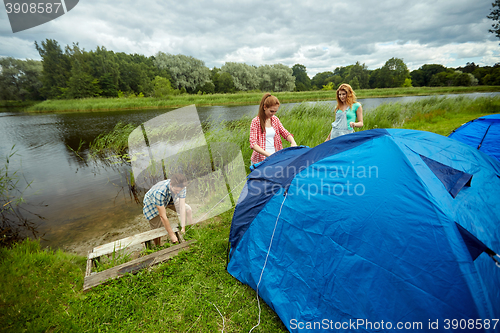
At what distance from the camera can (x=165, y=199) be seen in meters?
2.97

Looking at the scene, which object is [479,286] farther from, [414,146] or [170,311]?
[170,311]

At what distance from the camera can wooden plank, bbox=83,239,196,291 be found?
7.39ft

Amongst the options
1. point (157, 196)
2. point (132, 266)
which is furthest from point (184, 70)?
point (132, 266)

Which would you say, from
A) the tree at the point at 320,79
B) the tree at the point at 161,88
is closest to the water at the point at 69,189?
the tree at the point at 161,88

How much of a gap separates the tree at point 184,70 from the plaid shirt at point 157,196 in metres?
35.8

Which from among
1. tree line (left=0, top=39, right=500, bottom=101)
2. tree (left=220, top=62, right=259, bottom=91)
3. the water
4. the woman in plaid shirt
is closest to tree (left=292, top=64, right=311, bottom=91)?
tree line (left=0, top=39, right=500, bottom=101)

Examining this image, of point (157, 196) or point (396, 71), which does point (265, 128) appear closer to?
point (157, 196)

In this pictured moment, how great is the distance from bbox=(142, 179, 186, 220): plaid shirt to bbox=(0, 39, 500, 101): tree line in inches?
738

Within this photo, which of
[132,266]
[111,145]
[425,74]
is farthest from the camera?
[425,74]

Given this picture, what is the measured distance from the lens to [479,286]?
3.88ft

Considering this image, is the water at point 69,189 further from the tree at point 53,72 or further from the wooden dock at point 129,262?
the tree at point 53,72

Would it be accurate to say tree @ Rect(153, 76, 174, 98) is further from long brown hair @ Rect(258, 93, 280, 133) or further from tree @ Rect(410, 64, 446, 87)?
tree @ Rect(410, 64, 446, 87)

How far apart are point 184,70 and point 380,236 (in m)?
40.7

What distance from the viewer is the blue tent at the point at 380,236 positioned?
4.07 ft
